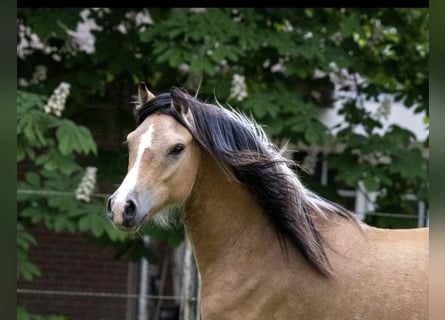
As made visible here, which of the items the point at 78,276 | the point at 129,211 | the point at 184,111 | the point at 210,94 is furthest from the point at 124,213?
the point at 78,276

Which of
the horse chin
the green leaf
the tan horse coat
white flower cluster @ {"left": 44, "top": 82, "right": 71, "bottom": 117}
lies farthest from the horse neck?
the green leaf

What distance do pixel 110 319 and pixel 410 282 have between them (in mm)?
6001

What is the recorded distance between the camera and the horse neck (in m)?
3.29

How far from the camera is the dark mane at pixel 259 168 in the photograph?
3.24m

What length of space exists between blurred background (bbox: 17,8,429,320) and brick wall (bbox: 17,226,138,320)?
→ 4.95ft

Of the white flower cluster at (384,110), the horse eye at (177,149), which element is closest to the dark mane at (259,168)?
the horse eye at (177,149)

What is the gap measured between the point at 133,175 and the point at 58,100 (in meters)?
3.52

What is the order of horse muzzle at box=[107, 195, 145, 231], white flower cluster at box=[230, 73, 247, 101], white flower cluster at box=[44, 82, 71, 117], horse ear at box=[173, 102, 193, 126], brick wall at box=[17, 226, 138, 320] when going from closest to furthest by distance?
horse muzzle at box=[107, 195, 145, 231] → horse ear at box=[173, 102, 193, 126] → white flower cluster at box=[44, 82, 71, 117] → white flower cluster at box=[230, 73, 247, 101] → brick wall at box=[17, 226, 138, 320]

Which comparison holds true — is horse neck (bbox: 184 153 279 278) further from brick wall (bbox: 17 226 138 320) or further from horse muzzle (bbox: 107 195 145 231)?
brick wall (bbox: 17 226 138 320)

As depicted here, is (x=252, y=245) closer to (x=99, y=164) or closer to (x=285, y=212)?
(x=285, y=212)

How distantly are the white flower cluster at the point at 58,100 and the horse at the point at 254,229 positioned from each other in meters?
2.93

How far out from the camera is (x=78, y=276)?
31.4 feet

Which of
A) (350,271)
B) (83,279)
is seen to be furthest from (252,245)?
(83,279)

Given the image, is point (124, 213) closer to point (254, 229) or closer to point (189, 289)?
point (254, 229)
